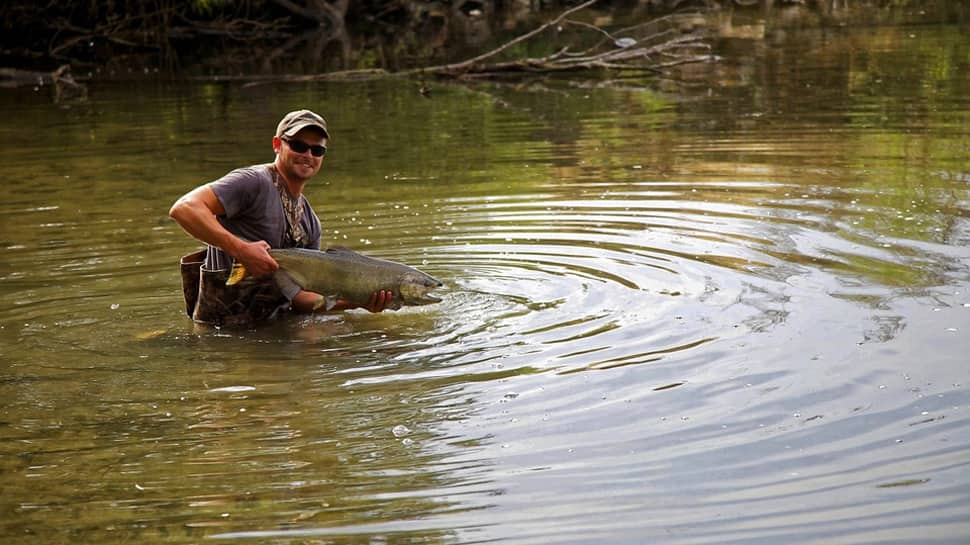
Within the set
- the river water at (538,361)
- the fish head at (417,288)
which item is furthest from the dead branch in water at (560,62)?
the fish head at (417,288)

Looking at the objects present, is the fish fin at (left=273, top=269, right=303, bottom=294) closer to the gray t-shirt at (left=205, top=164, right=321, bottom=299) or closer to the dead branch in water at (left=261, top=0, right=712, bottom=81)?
the gray t-shirt at (left=205, top=164, right=321, bottom=299)

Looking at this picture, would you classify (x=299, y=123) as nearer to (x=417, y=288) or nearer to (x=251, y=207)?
(x=251, y=207)

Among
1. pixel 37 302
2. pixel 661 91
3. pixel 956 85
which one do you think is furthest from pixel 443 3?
pixel 37 302

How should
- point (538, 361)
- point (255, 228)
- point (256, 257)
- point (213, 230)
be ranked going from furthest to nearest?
point (255, 228) < point (256, 257) < point (213, 230) < point (538, 361)

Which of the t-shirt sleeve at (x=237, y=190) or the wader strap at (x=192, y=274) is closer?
the t-shirt sleeve at (x=237, y=190)

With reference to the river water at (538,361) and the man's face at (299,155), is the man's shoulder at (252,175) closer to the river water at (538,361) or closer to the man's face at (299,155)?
the man's face at (299,155)

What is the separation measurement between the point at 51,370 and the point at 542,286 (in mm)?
2932

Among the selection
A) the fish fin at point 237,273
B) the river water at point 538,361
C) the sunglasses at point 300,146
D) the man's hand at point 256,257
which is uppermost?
the sunglasses at point 300,146

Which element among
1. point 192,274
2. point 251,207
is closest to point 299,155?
point 251,207

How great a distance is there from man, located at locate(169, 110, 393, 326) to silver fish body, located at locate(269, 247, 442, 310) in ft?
0.17

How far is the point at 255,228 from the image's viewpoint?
7.06 m

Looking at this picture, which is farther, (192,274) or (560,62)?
(560,62)

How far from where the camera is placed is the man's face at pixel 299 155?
22.7 feet

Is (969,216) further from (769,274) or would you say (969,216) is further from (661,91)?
(661,91)
